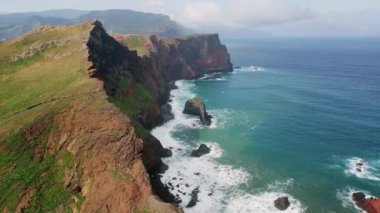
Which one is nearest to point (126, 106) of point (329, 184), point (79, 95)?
point (79, 95)

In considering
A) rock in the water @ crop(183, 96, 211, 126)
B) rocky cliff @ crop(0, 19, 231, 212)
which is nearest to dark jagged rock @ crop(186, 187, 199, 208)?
rocky cliff @ crop(0, 19, 231, 212)

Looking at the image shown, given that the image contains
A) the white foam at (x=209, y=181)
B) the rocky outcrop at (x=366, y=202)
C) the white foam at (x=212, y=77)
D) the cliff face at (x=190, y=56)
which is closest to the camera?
the rocky outcrop at (x=366, y=202)

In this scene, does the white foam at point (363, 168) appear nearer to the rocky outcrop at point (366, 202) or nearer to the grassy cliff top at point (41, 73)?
the rocky outcrop at point (366, 202)

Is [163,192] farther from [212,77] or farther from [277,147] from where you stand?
[212,77]

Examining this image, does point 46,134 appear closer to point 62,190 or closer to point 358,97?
point 62,190

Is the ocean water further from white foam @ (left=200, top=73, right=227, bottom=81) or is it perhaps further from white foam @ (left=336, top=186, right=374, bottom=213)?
white foam @ (left=200, top=73, right=227, bottom=81)

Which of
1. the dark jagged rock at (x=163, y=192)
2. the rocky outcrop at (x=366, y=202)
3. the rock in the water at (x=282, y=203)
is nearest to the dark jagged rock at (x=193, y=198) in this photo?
the dark jagged rock at (x=163, y=192)

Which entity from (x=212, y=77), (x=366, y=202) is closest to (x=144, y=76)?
(x=366, y=202)
